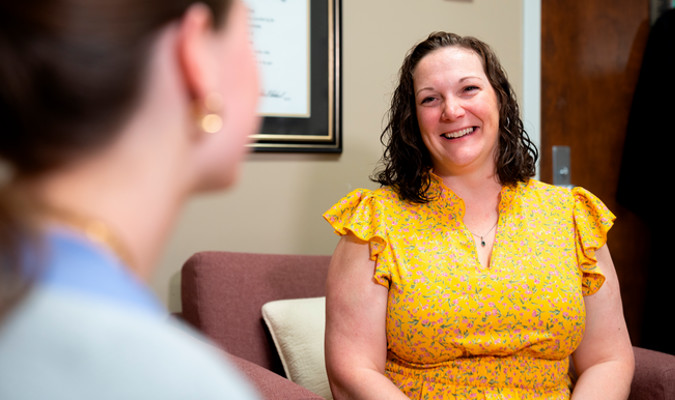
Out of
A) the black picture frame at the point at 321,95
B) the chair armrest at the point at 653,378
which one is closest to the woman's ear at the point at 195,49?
the chair armrest at the point at 653,378

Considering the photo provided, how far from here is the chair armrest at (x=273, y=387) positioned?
135 cm

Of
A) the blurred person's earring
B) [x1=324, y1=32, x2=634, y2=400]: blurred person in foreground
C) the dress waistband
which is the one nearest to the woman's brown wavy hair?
[x1=324, y1=32, x2=634, y2=400]: blurred person in foreground

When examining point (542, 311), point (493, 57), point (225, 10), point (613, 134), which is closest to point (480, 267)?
point (542, 311)

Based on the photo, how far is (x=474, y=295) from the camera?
1556 millimetres

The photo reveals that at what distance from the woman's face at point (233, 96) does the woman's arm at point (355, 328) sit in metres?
1.02

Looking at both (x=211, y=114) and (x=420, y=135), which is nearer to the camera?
(x=211, y=114)

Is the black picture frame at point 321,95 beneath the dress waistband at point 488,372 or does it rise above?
above

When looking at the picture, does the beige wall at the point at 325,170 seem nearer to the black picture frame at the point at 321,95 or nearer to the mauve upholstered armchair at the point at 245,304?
the black picture frame at the point at 321,95

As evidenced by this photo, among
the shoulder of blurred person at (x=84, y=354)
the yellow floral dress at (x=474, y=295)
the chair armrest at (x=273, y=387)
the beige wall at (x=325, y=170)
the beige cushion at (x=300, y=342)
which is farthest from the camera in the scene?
the beige wall at (x=325, y=170)

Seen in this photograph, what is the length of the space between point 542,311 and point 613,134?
5.50ft

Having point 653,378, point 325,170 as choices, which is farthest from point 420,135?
point 653,378

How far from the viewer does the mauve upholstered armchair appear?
1.76 metres

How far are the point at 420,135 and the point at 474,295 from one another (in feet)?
1.57

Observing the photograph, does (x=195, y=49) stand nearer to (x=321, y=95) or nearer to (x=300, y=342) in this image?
(x=300, y=342)
